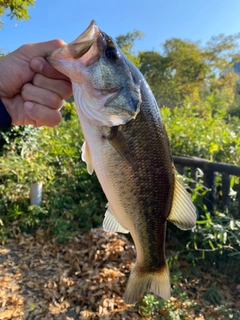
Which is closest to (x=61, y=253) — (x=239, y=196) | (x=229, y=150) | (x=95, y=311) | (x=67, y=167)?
(x=95, y=311)

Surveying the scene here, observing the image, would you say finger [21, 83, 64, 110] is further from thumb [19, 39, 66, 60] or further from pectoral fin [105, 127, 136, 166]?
pectoral fin [105, 127, 136, 166]

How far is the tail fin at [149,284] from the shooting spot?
1726 mm

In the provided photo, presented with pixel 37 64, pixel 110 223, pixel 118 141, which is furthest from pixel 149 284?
pixel 37 64

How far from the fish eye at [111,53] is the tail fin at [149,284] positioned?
1.23 m

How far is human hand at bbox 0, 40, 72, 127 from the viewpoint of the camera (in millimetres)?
1642

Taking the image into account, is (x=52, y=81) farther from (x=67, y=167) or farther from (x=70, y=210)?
(x=67, y=167)

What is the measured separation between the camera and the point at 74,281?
349cm

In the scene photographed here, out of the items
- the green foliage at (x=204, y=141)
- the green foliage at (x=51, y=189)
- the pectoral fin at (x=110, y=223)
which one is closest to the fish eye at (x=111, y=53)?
the pectoral fin at (x=110, y=223)

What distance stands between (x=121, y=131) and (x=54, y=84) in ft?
1.77

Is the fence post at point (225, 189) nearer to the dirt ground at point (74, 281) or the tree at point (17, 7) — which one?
the dirt ground at point (74, 281)

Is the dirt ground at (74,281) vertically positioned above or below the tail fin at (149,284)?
below

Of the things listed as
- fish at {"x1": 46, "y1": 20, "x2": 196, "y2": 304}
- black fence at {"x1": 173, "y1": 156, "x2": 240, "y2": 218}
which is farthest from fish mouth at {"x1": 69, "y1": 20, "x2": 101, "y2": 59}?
black fence at {"x1": 173, "y1": 156, "x2": 240, "y2": 218}

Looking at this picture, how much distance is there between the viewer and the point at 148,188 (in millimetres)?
1506

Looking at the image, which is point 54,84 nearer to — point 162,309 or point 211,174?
point 162,309
